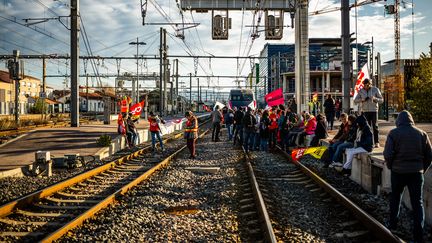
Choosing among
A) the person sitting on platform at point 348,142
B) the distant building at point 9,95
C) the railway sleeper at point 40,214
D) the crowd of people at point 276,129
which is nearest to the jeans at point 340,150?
the person sitting on platform at point 348,142

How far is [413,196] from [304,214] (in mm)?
2030

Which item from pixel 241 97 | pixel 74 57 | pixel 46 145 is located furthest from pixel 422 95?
pixel 46 145

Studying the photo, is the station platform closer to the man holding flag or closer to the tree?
the man holding flag

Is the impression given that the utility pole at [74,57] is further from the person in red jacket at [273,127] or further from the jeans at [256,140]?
the person in red jacket at [273,127]

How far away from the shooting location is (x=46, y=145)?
1809 centimetres

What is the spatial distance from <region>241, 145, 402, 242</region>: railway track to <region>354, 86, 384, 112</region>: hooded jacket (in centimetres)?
268

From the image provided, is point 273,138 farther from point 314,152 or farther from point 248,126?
point 314,152

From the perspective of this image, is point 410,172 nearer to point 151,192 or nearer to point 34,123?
point 151,192

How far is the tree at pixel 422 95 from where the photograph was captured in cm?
3066

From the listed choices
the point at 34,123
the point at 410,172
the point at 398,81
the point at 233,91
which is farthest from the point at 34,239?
the point at 398,81

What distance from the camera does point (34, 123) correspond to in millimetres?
38188

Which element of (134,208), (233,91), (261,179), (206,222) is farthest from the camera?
(233,91)

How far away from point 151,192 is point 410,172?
5473 millimetres

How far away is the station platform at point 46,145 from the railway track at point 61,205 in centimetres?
305
